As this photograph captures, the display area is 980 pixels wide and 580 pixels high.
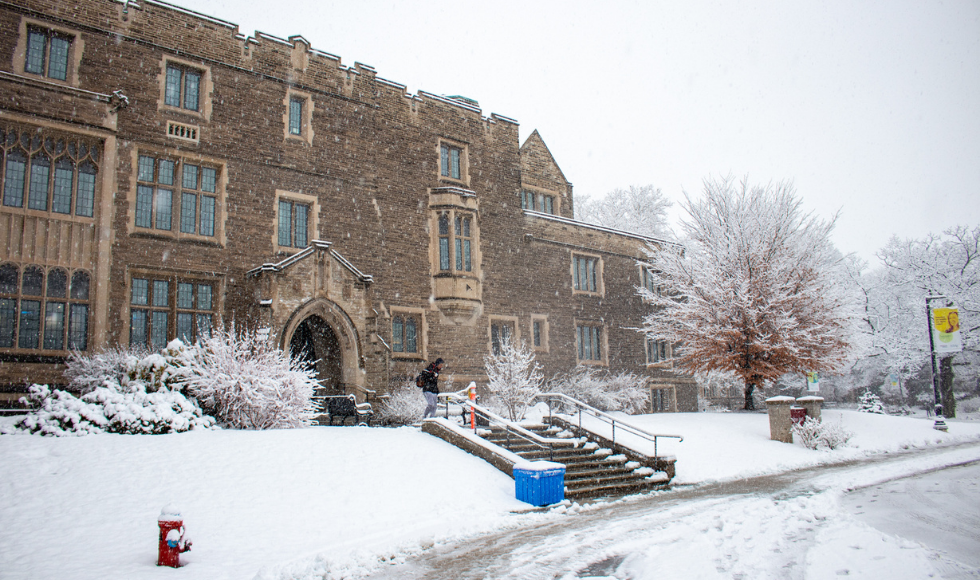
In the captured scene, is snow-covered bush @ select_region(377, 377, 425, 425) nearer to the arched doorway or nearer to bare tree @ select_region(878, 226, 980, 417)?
the arched doorway

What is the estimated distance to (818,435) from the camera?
19.0 meters

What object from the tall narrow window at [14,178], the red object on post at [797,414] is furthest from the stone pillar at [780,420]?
the tall narrow window at [14,178]

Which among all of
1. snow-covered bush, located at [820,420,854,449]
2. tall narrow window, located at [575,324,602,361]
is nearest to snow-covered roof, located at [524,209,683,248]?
tall narrow window, located at [575,324,602,361]

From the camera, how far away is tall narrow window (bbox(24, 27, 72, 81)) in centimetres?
1578

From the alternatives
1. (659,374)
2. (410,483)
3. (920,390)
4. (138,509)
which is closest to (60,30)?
(138,509)

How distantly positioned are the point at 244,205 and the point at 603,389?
14.8 meters

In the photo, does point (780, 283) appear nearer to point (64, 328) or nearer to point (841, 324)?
point (841, 324)

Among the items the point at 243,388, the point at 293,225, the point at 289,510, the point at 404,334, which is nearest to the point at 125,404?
the point at 243,388

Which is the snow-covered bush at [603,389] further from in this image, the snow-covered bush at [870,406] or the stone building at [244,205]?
the snow-covered bush at [870,406]

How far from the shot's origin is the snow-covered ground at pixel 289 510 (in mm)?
7152

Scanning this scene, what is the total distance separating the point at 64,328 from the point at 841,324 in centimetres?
2463

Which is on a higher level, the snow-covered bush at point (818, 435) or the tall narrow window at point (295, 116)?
the tall narrow window at point (295, 116)

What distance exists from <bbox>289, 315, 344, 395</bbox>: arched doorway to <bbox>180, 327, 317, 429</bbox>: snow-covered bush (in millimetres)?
5629

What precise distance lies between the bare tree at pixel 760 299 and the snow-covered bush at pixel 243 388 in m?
15.1
